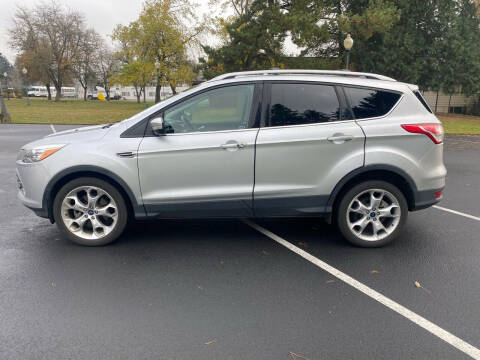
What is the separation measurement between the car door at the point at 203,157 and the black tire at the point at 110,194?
297 mm

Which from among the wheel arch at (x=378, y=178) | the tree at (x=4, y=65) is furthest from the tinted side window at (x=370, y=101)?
the tree at (x=4, y=65)

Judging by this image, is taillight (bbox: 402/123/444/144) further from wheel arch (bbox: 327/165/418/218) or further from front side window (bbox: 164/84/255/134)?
front side window (bbox: 164/84/255/134)

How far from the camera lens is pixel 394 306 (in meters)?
3.11

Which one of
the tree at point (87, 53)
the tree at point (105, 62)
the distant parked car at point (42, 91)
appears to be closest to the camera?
the tree at point (87, 53)

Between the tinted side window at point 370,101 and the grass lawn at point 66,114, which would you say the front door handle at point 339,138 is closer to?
the tinted side window at point 370,101

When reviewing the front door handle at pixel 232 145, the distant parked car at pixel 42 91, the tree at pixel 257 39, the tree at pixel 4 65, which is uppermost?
the tree at pixel 4 65

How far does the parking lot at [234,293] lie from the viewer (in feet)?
8.58

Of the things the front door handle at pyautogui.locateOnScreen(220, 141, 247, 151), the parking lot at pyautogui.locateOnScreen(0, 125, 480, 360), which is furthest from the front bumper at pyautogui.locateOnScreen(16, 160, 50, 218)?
the front door handle at pyautogui.locateOnScreen(220, 141, 247, 151)

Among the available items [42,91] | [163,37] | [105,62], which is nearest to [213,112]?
[163,37]

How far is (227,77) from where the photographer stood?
4359 millimetres

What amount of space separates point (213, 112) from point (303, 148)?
1.08m

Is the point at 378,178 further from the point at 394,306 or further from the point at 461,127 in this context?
the point at 461,127

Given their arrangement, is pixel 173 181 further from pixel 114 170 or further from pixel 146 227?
pixel 146 227

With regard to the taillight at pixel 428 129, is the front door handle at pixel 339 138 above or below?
below
